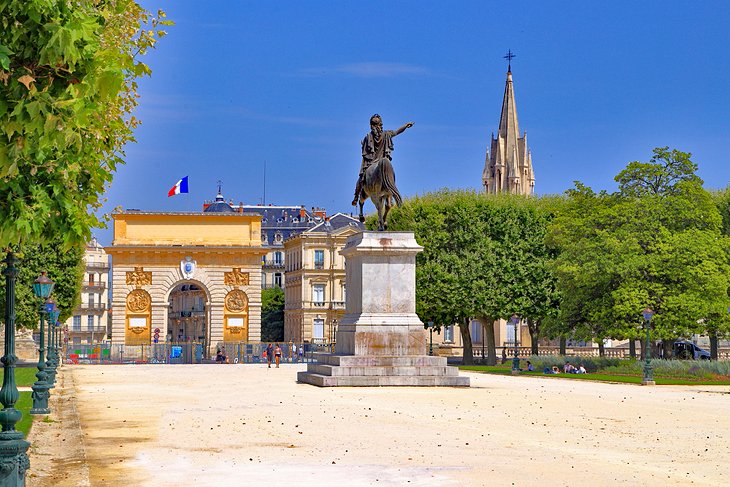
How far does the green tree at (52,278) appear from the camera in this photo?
6600cm

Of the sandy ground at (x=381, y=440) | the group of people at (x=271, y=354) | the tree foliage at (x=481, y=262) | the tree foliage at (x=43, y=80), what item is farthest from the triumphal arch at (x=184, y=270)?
the tree foliage at (x=43, y=80)

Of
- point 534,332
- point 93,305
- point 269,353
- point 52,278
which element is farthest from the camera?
point 93,305

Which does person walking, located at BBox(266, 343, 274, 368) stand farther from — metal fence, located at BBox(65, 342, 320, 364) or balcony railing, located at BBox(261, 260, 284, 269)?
balcony railing, located at BBox(261, 260, 284, 269)

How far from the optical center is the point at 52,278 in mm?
67500

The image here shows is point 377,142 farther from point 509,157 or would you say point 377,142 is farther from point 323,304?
point 509,157

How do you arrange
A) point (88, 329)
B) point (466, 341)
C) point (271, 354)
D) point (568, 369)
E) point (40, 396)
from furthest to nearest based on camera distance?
point (88, 329), point (271, 354), point (466, 341), point (568, 369), point (40, 396)

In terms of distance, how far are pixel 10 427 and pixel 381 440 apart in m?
6.35

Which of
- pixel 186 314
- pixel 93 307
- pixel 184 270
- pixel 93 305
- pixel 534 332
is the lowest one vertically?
pixel 534 332

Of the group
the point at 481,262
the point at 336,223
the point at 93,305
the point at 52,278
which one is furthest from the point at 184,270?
the point at 93,305

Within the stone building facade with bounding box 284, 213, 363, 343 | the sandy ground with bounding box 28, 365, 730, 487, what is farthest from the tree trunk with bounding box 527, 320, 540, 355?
the stone building facade with bounding box 284, 213, 363, 343

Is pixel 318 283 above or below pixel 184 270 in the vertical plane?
above

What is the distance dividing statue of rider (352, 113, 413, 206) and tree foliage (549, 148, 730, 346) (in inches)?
772

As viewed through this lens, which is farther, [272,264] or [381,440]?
[272,264]

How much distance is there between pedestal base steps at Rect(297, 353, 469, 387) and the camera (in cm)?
3114
